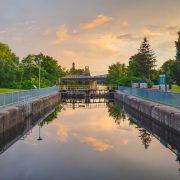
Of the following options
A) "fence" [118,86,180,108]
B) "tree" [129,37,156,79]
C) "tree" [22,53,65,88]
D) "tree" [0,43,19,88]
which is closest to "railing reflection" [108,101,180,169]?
"fence" [118,86,180,108]

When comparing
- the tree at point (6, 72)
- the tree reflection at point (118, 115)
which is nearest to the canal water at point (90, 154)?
the tree reflection at point (118, 115)

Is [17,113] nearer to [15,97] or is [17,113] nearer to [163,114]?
[15,97]

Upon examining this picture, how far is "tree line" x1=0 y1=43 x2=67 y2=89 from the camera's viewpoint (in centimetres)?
6284

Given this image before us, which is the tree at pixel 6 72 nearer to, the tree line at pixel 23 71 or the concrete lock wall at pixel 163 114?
the tree line at pixel 23 71

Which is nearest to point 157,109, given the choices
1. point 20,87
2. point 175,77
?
point 175,77

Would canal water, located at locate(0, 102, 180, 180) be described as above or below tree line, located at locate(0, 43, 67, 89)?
below

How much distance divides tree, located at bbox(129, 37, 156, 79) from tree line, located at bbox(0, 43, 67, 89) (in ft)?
76.6

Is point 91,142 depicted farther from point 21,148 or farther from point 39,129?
point 39,129

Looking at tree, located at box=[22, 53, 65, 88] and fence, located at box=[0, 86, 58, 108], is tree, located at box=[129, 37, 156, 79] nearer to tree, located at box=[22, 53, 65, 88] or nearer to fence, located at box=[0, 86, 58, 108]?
tree, located at box=[22, 53, 65, 88]

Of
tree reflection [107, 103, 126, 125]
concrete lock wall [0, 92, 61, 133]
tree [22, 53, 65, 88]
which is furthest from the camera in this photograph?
tree [22, 53, 65, 88]

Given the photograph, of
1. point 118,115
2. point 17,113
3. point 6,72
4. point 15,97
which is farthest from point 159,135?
point 6,72

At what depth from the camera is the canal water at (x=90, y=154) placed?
492 inches

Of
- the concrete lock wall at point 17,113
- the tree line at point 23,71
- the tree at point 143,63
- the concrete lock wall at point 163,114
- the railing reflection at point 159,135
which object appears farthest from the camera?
the tree at point 143,63

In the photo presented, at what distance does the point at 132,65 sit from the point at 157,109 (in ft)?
246
